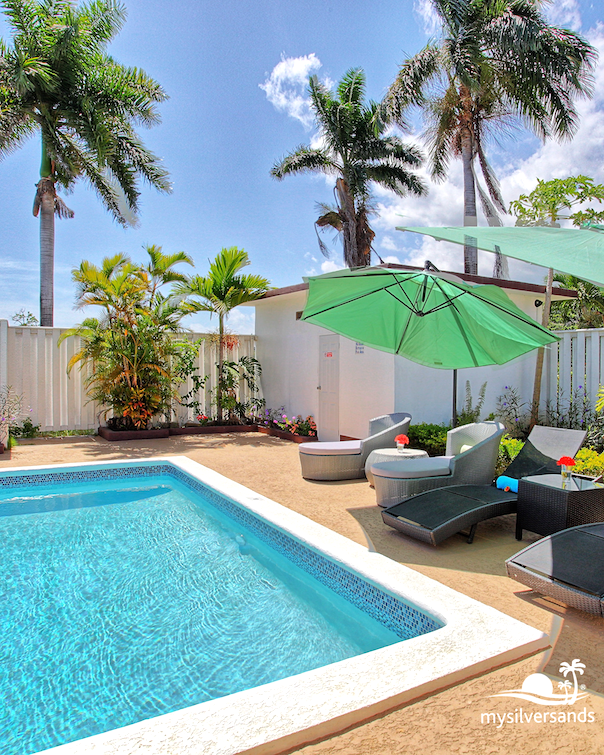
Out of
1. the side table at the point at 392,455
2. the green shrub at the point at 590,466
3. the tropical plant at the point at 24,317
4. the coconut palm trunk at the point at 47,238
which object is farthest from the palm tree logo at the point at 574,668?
the tropical plant at the point at 24,317

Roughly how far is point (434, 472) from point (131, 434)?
7629mm

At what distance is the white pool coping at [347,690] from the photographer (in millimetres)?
1992

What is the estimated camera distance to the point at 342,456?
709cm

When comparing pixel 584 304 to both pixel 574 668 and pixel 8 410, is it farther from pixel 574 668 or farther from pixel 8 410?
pixel 574 668

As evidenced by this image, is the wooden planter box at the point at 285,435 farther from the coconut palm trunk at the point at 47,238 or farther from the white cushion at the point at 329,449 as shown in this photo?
the coconut palm trunk at the point at 47,238

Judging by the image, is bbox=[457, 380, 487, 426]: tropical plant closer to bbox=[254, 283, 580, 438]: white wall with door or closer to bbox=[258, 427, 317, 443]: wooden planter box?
bbox=[254, 283, 580, 438]: white wall with door

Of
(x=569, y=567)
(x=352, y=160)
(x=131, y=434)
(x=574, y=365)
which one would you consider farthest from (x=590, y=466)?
(x=352, y=160)

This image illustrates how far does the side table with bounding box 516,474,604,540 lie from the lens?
4.27 meters

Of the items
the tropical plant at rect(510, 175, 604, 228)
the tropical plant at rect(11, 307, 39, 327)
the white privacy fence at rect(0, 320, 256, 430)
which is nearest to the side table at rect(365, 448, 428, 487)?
the tropical plant at rect(510, 175, 604, 228)

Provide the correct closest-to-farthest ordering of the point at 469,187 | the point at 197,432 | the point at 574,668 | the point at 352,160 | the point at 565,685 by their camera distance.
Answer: the point at 565,685
the point at 574,668
the point at 197,432
the point at 469,187
the point at 352,160

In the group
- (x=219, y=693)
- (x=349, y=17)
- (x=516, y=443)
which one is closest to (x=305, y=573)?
(x=219, y=693)

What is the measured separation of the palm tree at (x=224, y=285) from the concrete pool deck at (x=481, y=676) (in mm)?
5378

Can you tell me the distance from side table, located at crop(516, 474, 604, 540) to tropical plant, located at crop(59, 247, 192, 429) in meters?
8.36

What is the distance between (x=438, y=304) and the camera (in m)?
5.17
